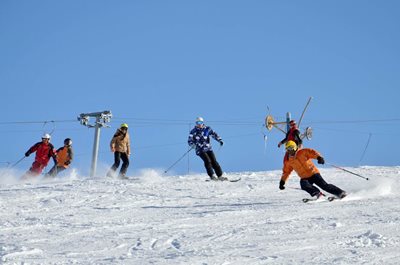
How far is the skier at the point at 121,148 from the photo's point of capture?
1608 cm

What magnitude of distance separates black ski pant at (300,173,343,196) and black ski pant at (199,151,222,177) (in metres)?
4.21

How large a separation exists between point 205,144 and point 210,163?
0.50m

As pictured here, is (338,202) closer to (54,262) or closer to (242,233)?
(242,233)

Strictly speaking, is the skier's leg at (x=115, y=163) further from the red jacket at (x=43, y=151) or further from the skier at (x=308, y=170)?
the skier at (x=308, y=170)

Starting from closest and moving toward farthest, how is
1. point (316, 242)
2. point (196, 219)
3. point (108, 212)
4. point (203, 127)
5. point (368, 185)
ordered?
point (316, 242)
point (196, 219)
point (108, 212)
point (368, 185)
point (203, 127)

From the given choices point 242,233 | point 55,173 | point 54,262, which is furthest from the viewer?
point 55,173

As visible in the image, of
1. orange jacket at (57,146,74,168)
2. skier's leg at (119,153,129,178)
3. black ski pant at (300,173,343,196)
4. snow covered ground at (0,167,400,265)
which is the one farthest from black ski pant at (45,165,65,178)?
black ski pant at (300,173,343,196)

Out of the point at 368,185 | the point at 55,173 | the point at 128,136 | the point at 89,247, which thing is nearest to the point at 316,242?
the point at 89,247

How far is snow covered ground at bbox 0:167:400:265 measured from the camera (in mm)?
5793

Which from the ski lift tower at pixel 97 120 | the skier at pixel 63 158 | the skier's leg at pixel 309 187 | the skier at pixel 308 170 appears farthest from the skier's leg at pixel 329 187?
the ski lift tower at pixel 97 120

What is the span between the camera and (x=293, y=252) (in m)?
5.79

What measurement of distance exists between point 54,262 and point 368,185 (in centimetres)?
749

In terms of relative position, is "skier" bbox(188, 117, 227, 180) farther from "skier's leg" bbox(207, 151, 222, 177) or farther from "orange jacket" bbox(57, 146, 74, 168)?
"orange jacket" bbox(57, 146, 74, 168)

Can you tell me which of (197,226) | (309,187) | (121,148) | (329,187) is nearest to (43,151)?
(121,148)
